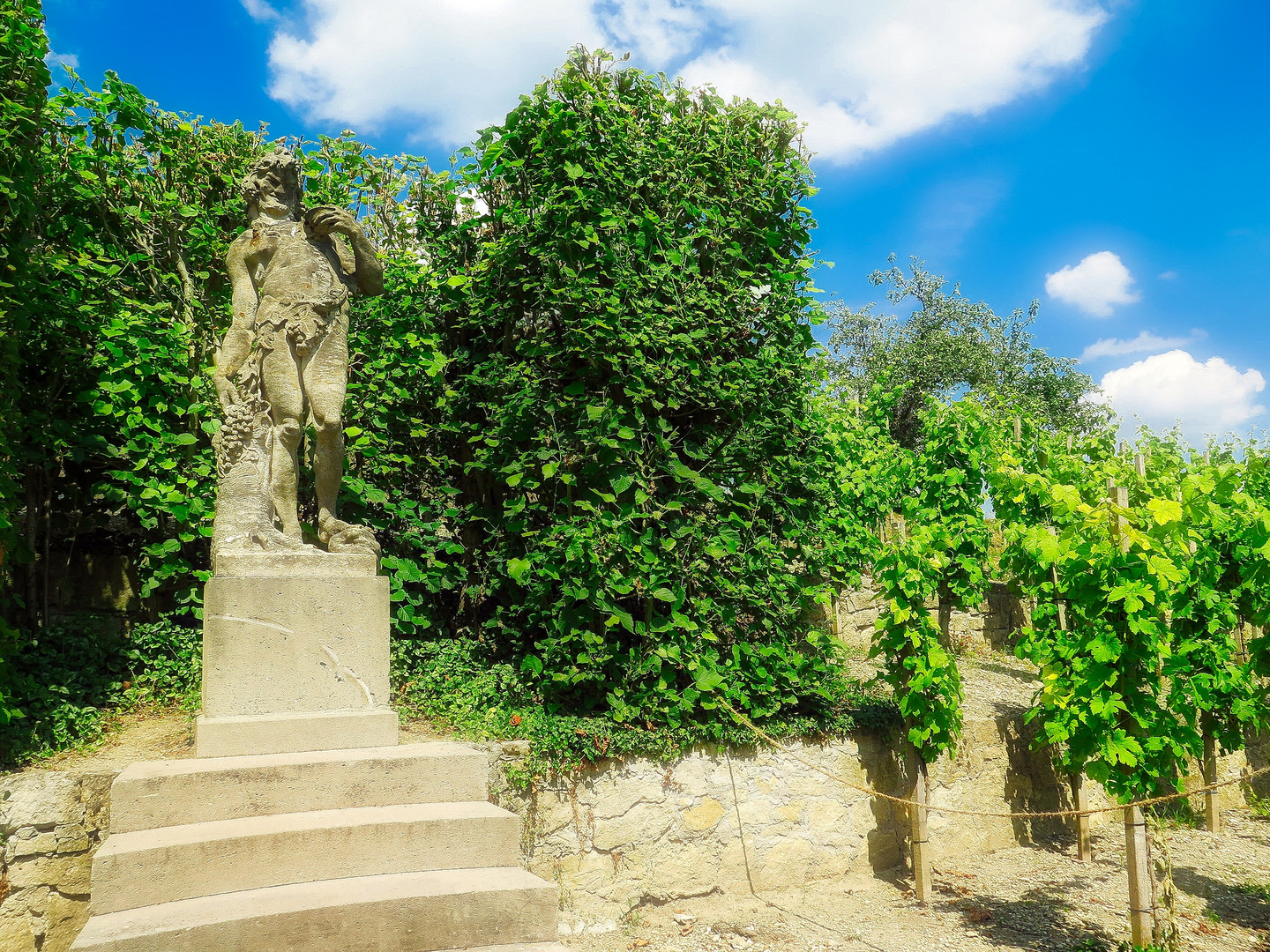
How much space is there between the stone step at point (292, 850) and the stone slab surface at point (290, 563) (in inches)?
48.7

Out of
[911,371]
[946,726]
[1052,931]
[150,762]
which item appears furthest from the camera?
[911,371]

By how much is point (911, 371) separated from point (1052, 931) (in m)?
15.5

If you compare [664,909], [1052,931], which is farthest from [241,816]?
[1052,931]

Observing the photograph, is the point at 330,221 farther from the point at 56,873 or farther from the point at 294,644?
the point at 56,873

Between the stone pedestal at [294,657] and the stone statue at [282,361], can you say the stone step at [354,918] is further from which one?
the stone statue at [282,361]

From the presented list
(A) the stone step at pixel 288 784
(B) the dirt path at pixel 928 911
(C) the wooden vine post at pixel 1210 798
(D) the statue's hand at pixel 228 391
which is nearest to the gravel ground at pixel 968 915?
(B) the dirt path at pixel 928 911

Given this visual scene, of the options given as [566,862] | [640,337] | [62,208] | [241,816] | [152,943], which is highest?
[62,208]

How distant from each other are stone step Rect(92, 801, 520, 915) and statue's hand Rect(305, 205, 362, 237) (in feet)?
10.5

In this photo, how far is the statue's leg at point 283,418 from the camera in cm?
479

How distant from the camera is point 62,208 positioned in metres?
6.52

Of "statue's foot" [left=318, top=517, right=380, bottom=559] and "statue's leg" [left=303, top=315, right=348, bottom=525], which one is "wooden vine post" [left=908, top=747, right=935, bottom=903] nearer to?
"statue's foot" [left=318, top=517, right=380, bottom=559]

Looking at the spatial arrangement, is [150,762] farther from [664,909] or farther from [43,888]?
[664,909]

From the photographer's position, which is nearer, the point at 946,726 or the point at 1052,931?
the point at 1052,931

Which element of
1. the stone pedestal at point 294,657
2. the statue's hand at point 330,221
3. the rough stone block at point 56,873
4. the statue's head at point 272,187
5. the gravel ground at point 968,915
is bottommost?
the gravel ground at point 968,915
